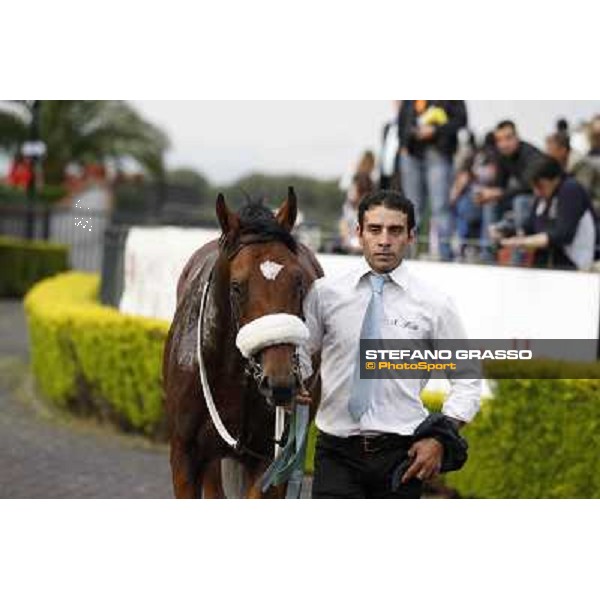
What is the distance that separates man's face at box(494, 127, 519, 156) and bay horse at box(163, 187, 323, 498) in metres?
2.67

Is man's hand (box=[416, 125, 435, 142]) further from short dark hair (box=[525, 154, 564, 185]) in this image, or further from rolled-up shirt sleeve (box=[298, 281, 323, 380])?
rolled-up shirt sleeve (box=[298, 281, 323, 380])

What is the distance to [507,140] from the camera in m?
7.22

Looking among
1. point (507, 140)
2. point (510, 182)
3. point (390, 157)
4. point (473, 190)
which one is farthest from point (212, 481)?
point (390, 157)

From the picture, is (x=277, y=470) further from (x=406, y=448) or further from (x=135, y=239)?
(x=135, y=239)

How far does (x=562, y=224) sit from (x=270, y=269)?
323cm

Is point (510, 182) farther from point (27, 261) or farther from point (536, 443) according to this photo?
point (27, 261)

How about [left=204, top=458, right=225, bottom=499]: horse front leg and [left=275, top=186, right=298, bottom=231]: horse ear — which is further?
[left=204, top=458, right=225, bottom=499]: horse front leg

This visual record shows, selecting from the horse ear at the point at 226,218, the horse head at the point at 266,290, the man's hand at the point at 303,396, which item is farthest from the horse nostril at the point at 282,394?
the horse ear at the point at 226,218

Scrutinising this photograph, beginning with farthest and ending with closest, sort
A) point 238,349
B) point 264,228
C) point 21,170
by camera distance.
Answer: point 21,170
point 238,349
point 264,228

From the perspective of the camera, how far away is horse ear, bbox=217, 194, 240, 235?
3898 mm

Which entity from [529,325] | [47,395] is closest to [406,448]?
[529,325]

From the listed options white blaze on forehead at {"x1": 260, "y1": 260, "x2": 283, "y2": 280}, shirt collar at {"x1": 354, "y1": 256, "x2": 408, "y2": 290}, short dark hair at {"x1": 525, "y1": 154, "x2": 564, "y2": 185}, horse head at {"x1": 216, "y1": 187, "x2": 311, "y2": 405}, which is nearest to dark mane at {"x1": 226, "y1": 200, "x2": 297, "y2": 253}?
horse head at {"x1": 216, "y1": 187, "x2": 311, "y2": 405}

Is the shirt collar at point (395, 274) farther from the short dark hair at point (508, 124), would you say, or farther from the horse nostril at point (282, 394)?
the short dark hair at point (508, 124)

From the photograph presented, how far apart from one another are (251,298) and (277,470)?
0.68 m
